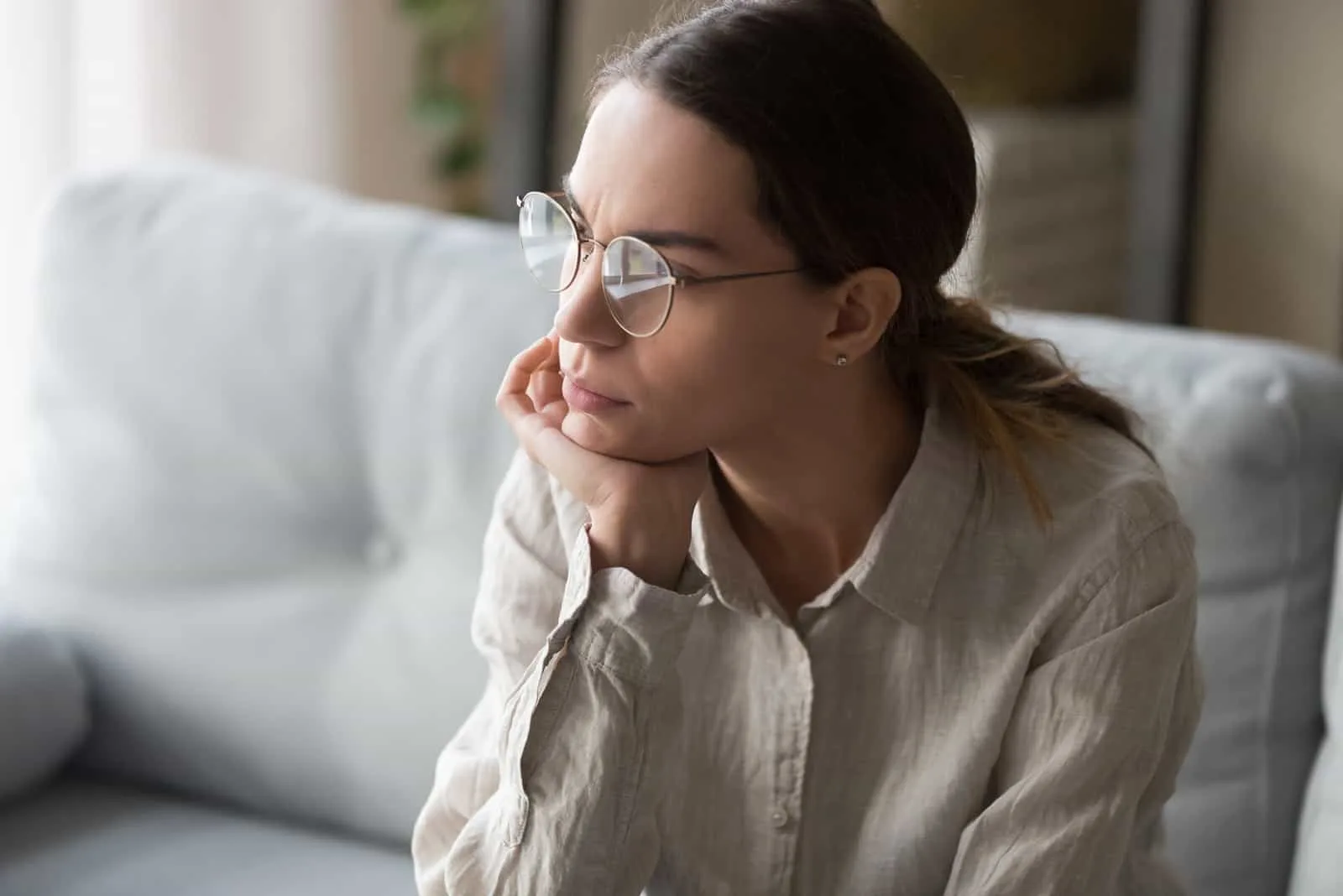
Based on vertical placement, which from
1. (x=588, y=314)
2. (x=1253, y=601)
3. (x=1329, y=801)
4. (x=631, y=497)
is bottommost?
(x=1329, y=801)

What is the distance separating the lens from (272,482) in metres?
1.60

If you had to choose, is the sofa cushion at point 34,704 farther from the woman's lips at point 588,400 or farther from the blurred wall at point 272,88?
the blurred wall at point 272,88

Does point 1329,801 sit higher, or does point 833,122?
point 833,122

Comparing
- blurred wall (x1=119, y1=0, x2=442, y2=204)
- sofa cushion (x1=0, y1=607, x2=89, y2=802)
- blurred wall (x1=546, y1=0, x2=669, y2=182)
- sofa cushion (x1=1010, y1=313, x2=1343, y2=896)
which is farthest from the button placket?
blurred wall (x1=119, y1=0, x2=442, y2=204)

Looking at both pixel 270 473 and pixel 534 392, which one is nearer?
pixel 534 392

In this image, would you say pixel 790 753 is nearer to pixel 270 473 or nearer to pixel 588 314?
pixel 588 314

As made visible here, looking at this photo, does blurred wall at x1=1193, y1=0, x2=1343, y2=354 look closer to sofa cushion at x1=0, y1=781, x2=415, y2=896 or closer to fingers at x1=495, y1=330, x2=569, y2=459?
fingers at x1=495, y1=330, x2=569, y2=459

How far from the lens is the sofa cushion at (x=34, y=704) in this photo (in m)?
1.55

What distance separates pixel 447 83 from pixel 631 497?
210 cm

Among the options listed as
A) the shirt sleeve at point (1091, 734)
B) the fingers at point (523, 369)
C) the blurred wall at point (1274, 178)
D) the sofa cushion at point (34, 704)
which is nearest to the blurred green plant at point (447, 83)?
the blurred wall at point (1274, 178)

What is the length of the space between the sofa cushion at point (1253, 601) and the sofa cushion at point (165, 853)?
0.67m

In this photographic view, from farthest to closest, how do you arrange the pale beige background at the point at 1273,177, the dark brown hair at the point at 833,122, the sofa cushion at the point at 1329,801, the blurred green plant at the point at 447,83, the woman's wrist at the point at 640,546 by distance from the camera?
the blurred green plant at the point at 447,83
the pale beige background at the point at 1273,177
the sofa cushion at the point at 1329,801
the woman's wrist at the point at 640,546
the dark brown hair at the point at 833,122

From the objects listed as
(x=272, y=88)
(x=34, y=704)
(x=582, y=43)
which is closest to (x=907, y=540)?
(x=34, y=704)

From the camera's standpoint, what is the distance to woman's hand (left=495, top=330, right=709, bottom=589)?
1.07m
